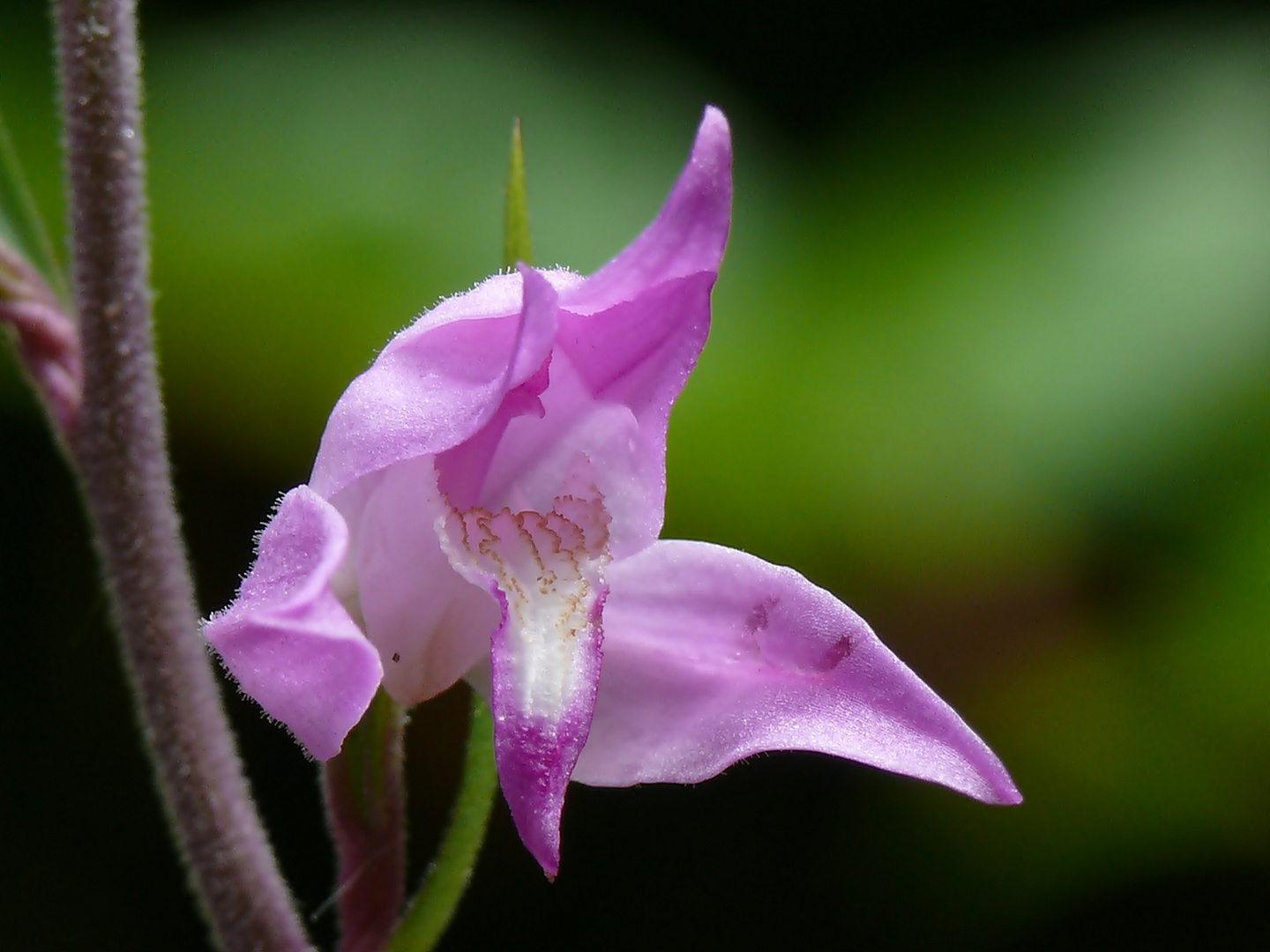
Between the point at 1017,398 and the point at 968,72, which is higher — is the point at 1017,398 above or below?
below

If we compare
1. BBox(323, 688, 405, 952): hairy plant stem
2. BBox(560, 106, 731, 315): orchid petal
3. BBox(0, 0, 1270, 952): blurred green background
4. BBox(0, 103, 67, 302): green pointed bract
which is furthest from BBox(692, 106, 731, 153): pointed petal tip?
BBox(0, 0, 1270, 952): blurred green background

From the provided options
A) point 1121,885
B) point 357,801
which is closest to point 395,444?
point 357,801

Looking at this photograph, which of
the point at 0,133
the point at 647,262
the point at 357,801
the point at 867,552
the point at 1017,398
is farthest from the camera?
the point at 1017,398

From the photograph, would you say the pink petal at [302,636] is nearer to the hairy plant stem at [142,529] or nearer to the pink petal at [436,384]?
the pink petal at [436,384]

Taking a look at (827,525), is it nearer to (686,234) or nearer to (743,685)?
(743,685)

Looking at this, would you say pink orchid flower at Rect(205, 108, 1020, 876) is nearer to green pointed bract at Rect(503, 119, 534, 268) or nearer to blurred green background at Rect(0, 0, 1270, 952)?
green pointed bract at Rect(503, 119, 534, 268)

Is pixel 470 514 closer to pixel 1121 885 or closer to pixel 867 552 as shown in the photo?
pixel 867 552
